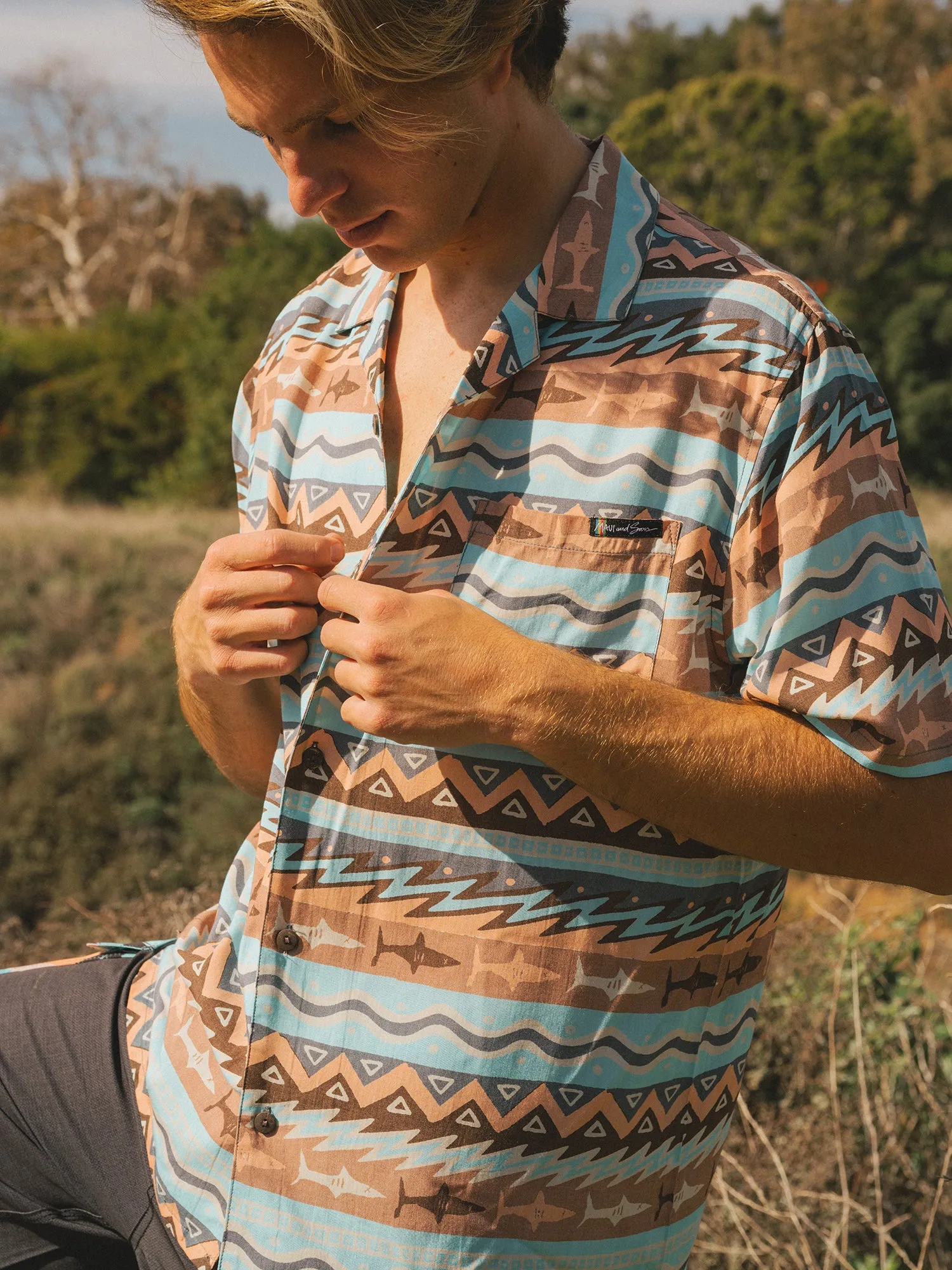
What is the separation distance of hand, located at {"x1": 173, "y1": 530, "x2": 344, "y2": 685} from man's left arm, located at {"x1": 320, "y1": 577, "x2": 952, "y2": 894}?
0.15m

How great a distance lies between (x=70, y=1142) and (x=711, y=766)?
101 centimetres

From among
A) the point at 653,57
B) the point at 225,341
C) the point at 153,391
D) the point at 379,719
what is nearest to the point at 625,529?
the point at 379,719

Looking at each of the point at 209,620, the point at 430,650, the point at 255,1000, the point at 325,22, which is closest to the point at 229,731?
the point at 209,620

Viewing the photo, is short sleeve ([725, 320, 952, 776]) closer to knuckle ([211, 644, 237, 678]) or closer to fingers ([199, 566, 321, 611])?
fingers ([199, 566, 321, 611])

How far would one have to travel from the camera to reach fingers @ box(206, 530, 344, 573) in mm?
1394

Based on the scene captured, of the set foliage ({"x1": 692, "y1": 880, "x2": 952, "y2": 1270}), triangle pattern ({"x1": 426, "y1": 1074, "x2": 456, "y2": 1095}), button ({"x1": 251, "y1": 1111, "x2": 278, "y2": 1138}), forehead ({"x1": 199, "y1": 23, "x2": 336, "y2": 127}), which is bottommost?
foliage ({"x1": 692, "y1": 880, "x2": 952, "y2": 1270})

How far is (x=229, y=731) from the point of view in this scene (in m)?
1.72

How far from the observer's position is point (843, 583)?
4.02 ft

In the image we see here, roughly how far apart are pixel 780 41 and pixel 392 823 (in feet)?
163

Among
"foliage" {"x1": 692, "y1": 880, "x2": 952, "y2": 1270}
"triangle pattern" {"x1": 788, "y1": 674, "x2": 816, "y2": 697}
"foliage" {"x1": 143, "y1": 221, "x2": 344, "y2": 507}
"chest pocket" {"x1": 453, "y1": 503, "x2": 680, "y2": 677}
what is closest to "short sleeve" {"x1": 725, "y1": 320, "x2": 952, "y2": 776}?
"triangle pattern" {"x1": 788, "y1": 674, "x2": 816, "y2": 697}

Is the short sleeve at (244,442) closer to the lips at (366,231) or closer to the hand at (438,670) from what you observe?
the lips at (366,231)

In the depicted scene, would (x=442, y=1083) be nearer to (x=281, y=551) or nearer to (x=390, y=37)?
(x=281, y=551)

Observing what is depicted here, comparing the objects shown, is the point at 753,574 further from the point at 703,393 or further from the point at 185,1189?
the point at 185,1189

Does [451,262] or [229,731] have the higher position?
[451,262]
